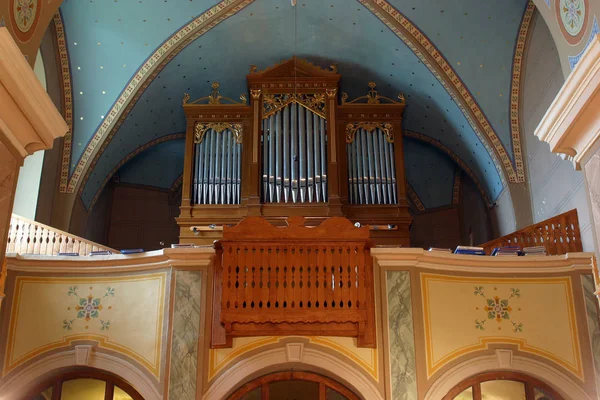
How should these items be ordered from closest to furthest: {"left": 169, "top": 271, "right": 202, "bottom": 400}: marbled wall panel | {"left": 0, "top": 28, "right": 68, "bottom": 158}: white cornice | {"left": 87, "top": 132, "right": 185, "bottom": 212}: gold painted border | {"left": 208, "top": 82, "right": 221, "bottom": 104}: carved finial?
{"left": 0, "top": 28, "right": 68, "bottom": 158}: white cornice < {"left": 169, "top": 271, "right": 202, "bottom": 400}: marbled wall panel < {"left": 208, "top": 82, "right": 221, "bottom": 104}: carved finial < {"left": 87, "top": 132, "right": 185, "bottom": 212}: gold painted border

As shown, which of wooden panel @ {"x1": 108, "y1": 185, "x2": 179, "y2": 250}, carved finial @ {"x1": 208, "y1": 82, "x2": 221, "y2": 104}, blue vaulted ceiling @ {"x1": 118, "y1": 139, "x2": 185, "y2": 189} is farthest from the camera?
blue vaulted ceiling @ {"x1": 118, "y1": 139, "x2": 185, "y2": 189}

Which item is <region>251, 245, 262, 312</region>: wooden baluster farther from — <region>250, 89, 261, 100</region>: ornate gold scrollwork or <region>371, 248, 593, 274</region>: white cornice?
<region>250, 89, 261, 100</region>: ornate gold scrollwork

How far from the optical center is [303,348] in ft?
23.0

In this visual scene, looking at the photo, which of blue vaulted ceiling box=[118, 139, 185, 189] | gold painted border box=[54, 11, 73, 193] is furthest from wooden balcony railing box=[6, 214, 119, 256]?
blue vaulted ceiling box=[118, 139, 185, 189]

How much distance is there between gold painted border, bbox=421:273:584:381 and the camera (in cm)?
706

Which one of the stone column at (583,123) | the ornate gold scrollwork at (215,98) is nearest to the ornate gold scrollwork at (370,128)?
the ornate gold scrollwork at (215,98)

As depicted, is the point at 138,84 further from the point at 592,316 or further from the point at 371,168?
the point at 592,316

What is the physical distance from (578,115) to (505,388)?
9.76 ft

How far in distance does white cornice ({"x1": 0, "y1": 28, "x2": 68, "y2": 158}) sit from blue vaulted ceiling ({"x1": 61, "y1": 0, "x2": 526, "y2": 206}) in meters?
4.53

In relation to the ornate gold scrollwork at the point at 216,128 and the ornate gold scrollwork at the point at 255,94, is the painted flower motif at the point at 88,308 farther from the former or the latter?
the ornate gold scrollwork at the point at 255,94

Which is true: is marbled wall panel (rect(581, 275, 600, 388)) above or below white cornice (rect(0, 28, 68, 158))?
below

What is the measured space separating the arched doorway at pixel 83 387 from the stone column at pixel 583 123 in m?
4.55

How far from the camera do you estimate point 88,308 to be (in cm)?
732

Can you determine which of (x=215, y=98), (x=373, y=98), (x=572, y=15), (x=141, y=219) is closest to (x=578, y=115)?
(x=572, y=15)
